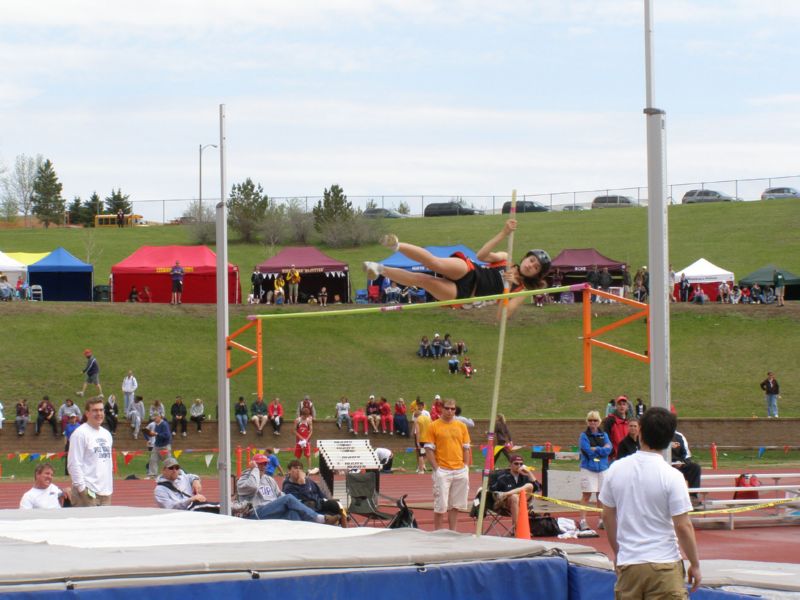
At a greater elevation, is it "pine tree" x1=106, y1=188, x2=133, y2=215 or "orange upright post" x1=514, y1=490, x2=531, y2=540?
"pine tree" x1=106, y1=188, x2=133, y2=215

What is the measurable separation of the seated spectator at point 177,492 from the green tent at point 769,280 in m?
31.3

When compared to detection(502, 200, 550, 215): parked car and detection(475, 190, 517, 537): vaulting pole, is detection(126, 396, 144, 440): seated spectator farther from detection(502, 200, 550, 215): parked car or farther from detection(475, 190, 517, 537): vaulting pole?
Answer: detection(502, 200, 550, 215): parked car

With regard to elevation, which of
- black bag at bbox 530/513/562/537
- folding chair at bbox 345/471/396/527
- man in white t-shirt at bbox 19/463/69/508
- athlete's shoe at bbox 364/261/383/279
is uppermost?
athlete's shoe at bbox 364/261/383/279

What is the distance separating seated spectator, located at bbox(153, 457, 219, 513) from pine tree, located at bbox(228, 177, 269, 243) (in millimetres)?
47488

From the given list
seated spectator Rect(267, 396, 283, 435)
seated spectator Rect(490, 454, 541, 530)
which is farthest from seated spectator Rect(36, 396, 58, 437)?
seated spectator Rect(490, 454, 541, 530)

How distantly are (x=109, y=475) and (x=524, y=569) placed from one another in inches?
185

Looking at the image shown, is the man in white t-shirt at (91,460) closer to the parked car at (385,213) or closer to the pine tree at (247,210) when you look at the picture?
the pine tree at (247,210)

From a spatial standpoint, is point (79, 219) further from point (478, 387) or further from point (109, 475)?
point (109, 475)

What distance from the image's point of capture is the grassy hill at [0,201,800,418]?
3008cm

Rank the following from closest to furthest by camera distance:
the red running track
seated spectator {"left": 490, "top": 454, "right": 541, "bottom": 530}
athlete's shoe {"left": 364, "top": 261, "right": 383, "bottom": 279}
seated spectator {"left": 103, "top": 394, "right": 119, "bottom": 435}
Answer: athlete's shoe {"left": 364, "top": 261, "right": 383, "bottom": 279}
the red running track
seated spectator {"left": 490, "top": 454, "right": 541, "bottom": 530}
seated spectator {"left": 103, "top": 394, "right": 119, "bottom": 435}

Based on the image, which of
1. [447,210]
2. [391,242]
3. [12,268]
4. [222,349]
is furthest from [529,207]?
[391,242]

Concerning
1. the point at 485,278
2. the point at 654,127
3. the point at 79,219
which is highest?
the point at 79,219

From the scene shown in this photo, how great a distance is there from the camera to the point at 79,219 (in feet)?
228

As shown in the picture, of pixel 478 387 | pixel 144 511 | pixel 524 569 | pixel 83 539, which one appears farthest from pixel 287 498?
pixel 478 387
